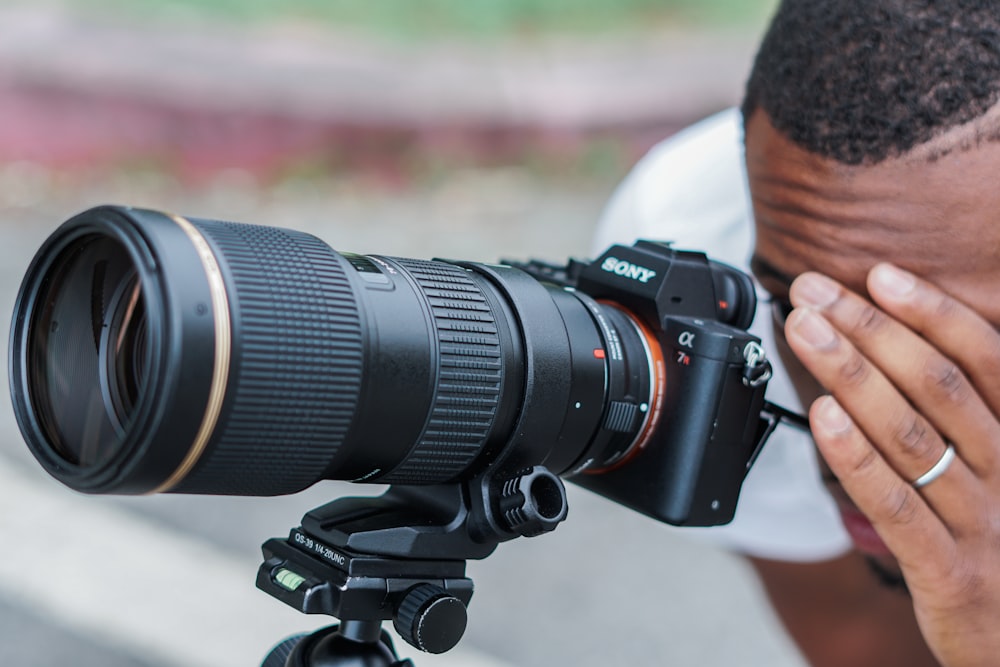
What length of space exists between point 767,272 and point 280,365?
2.81 ft

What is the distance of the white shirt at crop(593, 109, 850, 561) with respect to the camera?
7.22 feet

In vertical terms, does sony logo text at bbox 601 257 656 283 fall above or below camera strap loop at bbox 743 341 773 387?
above

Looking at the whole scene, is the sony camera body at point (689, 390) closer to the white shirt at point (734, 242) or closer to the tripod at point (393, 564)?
the tripod at point (393, 564)

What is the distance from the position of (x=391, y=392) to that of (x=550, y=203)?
4.41m

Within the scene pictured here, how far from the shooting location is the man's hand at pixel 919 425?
4.88 feet

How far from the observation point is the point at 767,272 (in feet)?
5.60

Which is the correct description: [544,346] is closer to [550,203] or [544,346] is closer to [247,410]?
[247,410]

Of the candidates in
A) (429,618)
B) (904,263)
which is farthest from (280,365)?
(904,263)

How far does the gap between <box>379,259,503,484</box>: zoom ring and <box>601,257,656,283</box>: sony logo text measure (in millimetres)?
301

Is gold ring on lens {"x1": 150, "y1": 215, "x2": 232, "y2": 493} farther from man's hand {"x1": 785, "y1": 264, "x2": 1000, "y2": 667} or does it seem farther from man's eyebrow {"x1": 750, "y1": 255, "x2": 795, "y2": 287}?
man's eyebrow {"x1": 750, "y1": 255, "x2": 795, "y2": 287}

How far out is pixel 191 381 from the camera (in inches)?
40.3

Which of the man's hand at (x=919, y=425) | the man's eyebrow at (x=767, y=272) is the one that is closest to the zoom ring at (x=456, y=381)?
the man's hand at (x=919, y=425)

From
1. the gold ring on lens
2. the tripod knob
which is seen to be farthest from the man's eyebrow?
the gold ring on lens

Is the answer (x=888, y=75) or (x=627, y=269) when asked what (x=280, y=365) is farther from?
(x=888, y=75)
